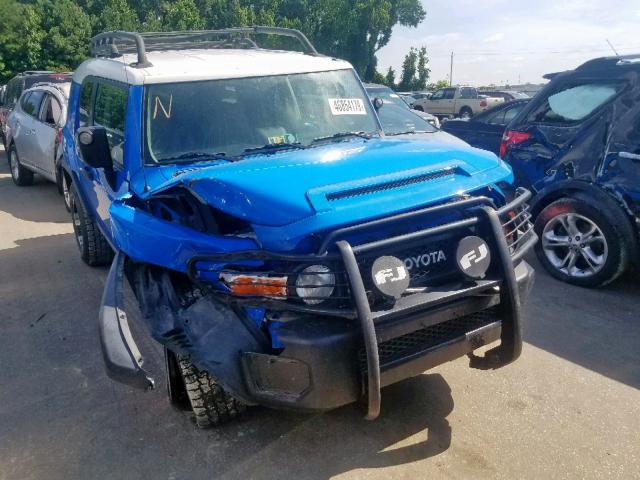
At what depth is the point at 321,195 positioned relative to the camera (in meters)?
2.60

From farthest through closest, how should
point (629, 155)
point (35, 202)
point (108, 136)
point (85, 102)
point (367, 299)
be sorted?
point (35, 202), point (85, 102), point (629, 155), point (108, 136), point (367, 299)

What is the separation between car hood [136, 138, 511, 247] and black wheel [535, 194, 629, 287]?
6.77 ft

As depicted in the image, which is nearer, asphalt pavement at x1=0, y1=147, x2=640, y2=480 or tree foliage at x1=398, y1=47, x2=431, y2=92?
asphalt pavement at x1=0, y1=147, x2=640, y2=480

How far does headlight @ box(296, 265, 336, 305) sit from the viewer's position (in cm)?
251

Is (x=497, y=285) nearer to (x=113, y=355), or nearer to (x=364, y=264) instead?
(x=364, y=264)

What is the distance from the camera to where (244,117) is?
153 inches

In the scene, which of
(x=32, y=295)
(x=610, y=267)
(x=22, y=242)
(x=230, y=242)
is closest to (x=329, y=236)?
(x=230, y=242)

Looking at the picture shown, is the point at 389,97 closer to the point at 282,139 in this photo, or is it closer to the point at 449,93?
the point at 282,139

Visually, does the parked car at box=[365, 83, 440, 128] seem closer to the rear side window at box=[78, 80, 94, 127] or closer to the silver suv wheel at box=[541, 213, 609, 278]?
the silver suv wheel at box=[541, 213, 609, 278]

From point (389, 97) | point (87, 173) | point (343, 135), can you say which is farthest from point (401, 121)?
point (87, 173)

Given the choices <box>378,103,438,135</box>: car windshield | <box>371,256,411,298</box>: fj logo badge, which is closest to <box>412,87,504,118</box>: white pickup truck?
<box>378,103,438,135</box>: car windshield

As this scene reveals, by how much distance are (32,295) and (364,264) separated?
3847mm

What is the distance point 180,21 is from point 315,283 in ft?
121

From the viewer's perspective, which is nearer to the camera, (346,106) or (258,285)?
(258,285)
